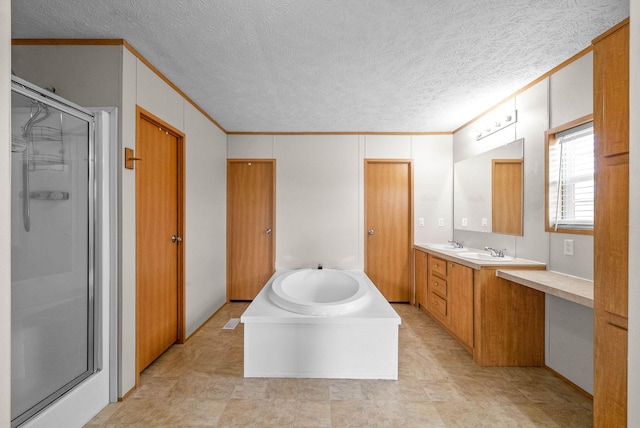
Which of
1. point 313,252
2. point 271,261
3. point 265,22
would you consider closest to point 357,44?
point 265,22

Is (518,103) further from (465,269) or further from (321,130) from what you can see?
(321,130)

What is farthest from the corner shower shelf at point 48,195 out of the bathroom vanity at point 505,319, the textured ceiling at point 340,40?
the bathroom vanity at point 505,319

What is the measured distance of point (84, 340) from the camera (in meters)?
1.74

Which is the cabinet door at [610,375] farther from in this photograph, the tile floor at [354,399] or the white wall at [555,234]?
the white wall at [555,234]

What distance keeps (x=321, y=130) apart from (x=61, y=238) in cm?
284

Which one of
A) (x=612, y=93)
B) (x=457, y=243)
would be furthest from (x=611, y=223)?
(x=457, y=243)

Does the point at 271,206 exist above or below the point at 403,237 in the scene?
above

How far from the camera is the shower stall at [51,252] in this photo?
1481 mm

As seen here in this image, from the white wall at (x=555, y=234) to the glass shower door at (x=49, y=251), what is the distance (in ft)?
10.9

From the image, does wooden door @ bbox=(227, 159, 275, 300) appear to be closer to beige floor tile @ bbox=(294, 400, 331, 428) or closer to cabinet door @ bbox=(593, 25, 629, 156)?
beige floor tile @ bbox=(294, 400, 331, 428)

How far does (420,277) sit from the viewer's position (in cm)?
346

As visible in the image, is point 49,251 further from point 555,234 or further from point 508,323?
point 555,234

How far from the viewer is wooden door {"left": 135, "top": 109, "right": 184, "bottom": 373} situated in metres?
2.10

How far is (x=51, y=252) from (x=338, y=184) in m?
2.88
